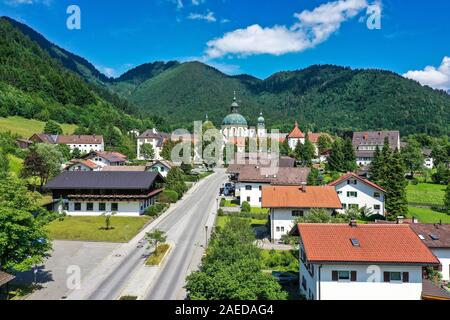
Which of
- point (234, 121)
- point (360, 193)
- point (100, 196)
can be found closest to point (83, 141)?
point (234, 121)

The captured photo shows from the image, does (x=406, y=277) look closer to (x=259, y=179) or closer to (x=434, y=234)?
(x=434, y=234)

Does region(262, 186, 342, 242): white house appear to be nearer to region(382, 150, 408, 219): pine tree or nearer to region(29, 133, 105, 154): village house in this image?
region(382, 150, 408, 219): pine tree

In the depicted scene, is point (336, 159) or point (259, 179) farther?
point (336, 159)

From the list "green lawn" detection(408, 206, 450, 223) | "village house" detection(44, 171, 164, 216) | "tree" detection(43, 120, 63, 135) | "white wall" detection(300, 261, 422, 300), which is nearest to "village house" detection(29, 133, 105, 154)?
"tree" detection(43, 120, 63, 135)

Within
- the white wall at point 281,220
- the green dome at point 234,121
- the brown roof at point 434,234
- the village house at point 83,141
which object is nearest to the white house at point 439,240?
the brown roof at point 434,234
